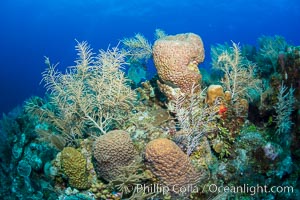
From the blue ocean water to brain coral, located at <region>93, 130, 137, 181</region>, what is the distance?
54.5m

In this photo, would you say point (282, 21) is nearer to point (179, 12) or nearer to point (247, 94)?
point (179, 12)

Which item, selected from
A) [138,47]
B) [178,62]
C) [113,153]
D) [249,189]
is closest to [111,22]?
[138,47]

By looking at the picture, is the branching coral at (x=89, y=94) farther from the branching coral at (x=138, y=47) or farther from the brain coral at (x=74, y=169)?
the branching coral at (x=138, y=47)

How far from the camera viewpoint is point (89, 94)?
5363 mm

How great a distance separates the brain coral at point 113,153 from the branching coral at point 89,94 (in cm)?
84

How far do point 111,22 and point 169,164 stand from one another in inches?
2760

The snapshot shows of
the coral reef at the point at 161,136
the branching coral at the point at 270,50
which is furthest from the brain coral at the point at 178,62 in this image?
the branching coral at the point at 270,50

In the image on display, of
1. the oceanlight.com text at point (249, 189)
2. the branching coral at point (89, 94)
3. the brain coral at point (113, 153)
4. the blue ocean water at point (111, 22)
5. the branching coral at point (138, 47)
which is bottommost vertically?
the oceanlight.com text at point (249, 189)

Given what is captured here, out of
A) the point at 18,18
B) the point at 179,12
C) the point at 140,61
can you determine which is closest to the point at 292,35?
the point at 179,12

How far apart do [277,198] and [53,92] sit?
4541 mm

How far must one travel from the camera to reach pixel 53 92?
5.52 metres

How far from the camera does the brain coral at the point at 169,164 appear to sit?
415cm

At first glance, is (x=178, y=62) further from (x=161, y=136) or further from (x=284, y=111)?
(x=284, y=111)

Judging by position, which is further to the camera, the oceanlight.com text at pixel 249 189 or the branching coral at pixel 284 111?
A: the branching coral at pixel 284 111
